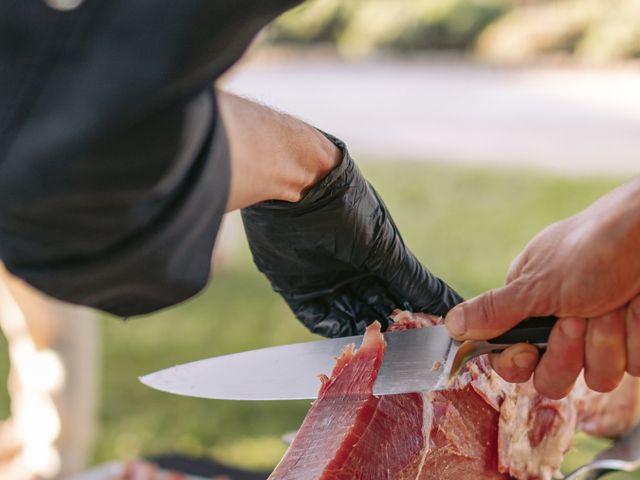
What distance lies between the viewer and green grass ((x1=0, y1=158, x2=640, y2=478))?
4.97 m

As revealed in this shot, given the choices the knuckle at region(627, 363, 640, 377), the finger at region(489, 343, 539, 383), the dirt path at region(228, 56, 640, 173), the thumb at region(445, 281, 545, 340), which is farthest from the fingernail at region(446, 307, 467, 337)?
the dirt path at region(228, 56, 640, 173)

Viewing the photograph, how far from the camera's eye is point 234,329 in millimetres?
6102

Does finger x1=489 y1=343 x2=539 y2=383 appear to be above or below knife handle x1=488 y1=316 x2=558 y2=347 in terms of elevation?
below

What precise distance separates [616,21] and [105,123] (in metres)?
12.5

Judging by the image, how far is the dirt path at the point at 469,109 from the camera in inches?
380

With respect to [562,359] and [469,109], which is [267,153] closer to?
[562,359]

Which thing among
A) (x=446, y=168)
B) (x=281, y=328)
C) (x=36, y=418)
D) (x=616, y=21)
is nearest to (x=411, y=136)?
(x=446, y=168)

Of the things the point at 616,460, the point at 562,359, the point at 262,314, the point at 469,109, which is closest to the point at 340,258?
the point at 562,359

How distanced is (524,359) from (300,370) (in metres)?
0.44

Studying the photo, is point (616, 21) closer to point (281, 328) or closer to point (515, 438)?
point (281, 328)

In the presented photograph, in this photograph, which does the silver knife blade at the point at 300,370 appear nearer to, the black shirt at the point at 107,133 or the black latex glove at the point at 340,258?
the black latex glove at the point at 340,258

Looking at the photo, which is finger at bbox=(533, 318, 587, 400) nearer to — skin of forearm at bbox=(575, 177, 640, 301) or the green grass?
skin of forearm at bbox=(575, 177, 640, 301)

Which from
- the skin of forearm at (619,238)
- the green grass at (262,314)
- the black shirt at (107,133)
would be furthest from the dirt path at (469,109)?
the black shirt at (107,133)

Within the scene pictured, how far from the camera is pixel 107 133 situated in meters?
1.08
